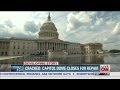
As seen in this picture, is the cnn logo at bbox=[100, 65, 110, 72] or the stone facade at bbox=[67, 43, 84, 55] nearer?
the cnn logo at bbox=[100, 65, 110, 72]

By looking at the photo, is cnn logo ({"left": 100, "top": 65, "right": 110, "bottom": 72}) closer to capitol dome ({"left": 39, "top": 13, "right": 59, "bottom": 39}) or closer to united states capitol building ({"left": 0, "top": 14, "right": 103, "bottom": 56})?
united states capitol building ({"left": 0, "top": 14, "right": 103, "bottom": 56})

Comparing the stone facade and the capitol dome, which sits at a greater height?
the capitol dome

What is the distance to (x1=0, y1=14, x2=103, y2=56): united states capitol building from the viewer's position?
4.46 meters

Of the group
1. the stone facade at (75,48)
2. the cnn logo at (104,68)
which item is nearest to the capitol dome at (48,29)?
the stone facade at (75,48)

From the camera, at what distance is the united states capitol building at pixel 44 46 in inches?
176

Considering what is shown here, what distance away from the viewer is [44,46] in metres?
4.68

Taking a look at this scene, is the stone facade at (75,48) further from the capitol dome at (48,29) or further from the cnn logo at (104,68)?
the cnn logo at (104,68)

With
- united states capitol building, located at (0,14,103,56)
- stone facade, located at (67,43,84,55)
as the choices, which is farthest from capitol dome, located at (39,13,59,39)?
stone facade, located at (67,43,84,55)
